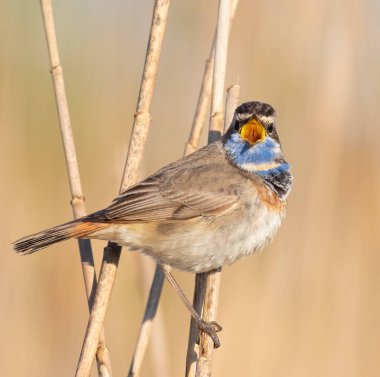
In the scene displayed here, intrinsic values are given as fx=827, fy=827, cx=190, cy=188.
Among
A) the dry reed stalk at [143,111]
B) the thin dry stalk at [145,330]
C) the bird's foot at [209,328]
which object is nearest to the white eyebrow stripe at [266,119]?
the dry reed stalk at [143,111]

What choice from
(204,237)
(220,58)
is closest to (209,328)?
(204,237)

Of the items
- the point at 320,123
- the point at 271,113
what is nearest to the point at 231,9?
the point at 271,113

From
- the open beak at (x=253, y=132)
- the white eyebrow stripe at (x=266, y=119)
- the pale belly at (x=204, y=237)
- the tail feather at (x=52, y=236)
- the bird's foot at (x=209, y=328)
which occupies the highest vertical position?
the white eyebrow stripe at (x=266, y=119)

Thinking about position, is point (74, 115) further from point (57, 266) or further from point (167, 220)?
point (167, 220)

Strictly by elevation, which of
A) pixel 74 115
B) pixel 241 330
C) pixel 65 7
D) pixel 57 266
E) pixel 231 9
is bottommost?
pixel 241 330

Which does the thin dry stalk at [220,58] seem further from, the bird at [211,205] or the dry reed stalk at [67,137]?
the dry reed stalk at [67,137]

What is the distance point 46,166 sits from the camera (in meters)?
6.65

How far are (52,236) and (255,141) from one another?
4.12 ft

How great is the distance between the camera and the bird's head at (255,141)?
4.46 metres

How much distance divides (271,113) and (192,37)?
190 centimetres

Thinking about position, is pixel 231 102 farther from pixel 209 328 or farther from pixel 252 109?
pixel 209 328

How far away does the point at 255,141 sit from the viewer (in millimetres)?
4578

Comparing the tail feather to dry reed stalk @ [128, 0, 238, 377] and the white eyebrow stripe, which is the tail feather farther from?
the white eyebrow stripe

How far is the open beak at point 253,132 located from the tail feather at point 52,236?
1.02 m
